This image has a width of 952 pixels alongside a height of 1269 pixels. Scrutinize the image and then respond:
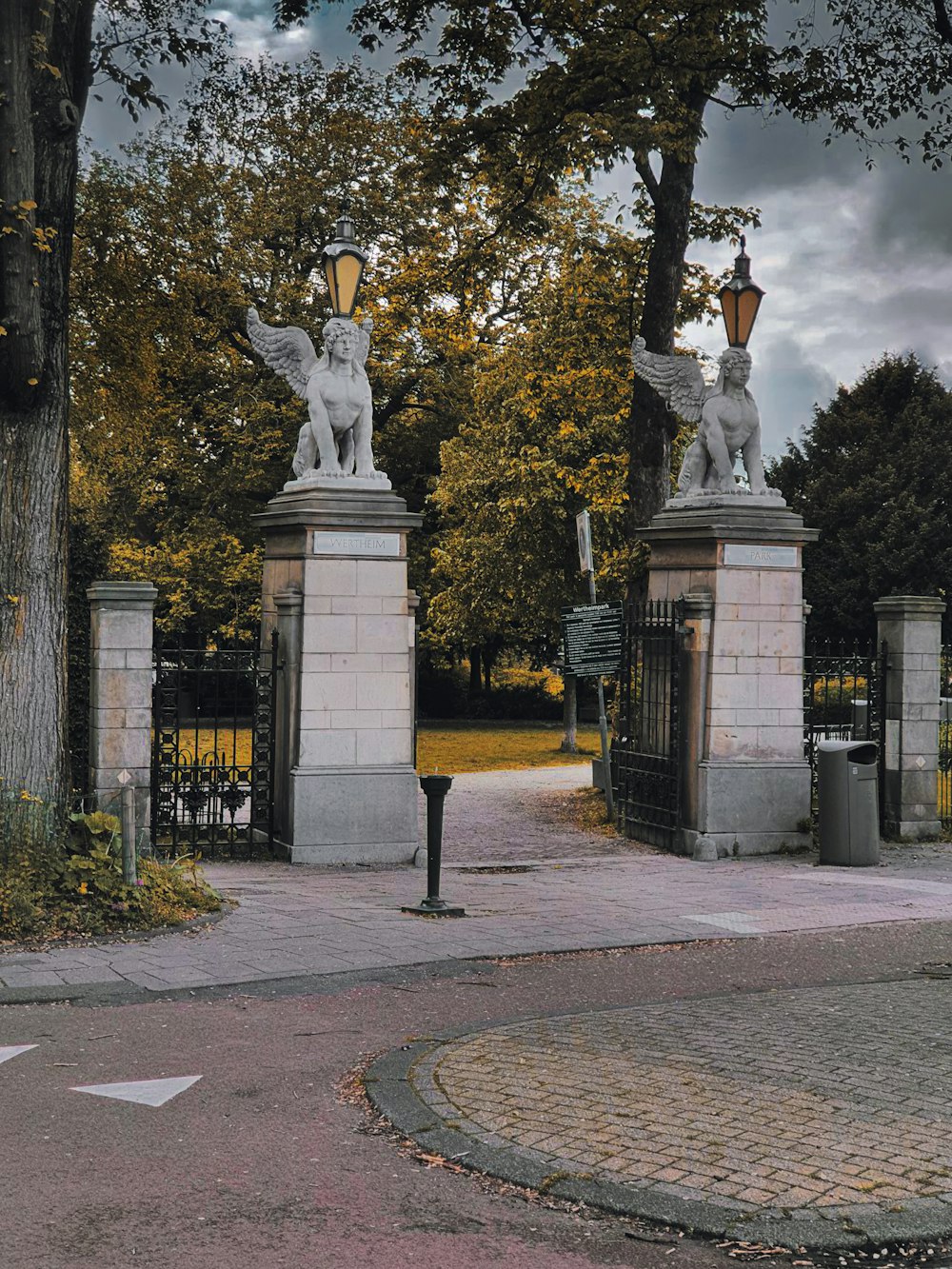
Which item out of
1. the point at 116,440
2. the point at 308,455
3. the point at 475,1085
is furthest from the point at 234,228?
the point at 475,1085

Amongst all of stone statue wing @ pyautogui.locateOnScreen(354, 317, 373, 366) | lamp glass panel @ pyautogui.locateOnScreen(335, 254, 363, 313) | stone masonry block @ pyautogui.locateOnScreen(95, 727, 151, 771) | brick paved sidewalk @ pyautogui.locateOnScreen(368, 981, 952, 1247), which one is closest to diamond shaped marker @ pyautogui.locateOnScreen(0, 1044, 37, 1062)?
brick paved sidewalk @ pyautogui.locateOnScreen(368, 981, 952, 1247)

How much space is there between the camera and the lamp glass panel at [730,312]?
47.8ft

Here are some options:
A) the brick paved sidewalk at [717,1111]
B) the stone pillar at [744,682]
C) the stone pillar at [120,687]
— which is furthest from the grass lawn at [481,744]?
the brick paved sidewalk at [717,1111]

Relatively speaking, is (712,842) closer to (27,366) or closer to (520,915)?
(520,915)

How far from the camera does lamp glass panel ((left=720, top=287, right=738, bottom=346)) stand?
47.8ft

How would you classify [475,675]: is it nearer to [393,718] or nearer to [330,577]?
[393,718]

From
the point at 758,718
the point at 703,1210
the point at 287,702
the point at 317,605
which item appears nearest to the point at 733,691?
the point at 758,718

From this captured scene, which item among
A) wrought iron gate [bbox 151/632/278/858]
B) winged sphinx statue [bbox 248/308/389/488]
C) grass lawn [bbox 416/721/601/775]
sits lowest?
grass lawn [bbox 416/721/601/775]

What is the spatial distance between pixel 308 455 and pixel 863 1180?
9.83m

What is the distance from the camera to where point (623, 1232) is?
177 inches

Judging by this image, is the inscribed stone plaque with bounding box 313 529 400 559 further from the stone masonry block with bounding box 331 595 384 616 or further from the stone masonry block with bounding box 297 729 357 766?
the stone masonry block with bounding box 297 729 357 766

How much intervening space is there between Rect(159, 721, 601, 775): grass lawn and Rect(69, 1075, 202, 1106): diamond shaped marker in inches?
636

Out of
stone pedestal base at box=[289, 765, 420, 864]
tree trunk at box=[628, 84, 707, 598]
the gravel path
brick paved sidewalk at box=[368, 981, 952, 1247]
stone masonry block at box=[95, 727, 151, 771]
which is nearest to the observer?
brick paved sidewalk at box=[368, 981, 952, 1247]

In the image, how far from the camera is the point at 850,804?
44.0 feet
